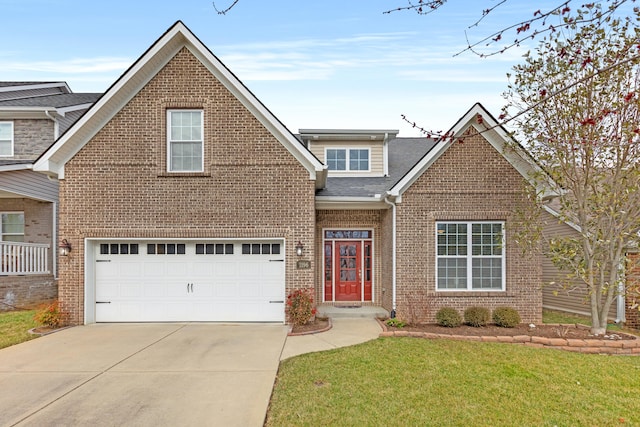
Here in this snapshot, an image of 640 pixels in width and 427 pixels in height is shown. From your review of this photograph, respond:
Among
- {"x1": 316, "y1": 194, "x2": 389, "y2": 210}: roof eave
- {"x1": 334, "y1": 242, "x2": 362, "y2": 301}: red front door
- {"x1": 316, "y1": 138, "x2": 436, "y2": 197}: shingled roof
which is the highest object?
{"x1": 316, "y1": 138, "x2": 436, "y2": 197}: shingled roof

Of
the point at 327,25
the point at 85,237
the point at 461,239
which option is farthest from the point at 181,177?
the point at 461,239

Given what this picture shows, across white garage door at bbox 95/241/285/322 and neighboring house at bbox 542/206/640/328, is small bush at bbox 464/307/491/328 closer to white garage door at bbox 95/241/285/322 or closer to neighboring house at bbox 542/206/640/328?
neighboring house at bbox 542/206/640/328

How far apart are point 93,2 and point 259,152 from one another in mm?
4910

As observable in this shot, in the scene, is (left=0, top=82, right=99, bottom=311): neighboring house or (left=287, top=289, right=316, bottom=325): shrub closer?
(left=287, top=289, right=316, bottom=325): shrub

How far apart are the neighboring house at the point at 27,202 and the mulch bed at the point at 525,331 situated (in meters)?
12.1

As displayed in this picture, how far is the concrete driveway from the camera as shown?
4.77 metres

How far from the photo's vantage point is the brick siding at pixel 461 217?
9938mm

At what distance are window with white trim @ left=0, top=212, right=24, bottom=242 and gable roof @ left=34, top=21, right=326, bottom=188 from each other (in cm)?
637

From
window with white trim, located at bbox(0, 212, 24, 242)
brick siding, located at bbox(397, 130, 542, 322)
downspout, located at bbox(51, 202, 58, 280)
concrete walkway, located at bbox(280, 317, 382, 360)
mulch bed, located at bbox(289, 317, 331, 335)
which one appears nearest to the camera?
concrete walkway, located at bbox(280, 317, 382, 360)

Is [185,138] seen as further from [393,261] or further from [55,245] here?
[55,245]

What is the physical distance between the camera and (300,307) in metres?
9.45

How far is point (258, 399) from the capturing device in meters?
5.18

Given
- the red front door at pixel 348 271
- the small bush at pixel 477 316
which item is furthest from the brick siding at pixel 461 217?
the red front door at pixel 348 271

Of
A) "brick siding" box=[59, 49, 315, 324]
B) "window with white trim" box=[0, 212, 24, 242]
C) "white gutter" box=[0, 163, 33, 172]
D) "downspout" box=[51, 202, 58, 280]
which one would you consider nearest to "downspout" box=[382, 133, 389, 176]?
"brick siding" box=[59, 49, 315, 324]
